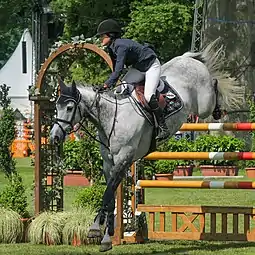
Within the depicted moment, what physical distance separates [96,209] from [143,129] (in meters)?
1.35

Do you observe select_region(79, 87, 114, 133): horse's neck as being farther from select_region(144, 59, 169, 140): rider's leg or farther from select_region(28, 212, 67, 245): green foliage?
select_region(28, 212, 67, 245): green foliage

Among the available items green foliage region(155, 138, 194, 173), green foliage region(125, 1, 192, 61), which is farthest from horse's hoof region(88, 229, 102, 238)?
green foliage region(125, 1, 192, 61)

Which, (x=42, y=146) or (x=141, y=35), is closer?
(x=42, y=146)

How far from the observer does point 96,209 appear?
32.8 ft

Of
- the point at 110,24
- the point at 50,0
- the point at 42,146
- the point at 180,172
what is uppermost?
the point at 50,0

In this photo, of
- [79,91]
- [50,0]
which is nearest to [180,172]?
[79,91]

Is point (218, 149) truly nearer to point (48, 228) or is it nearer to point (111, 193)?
point (48, 228)

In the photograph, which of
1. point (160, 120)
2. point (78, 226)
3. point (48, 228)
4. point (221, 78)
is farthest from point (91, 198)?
point (221, 78)

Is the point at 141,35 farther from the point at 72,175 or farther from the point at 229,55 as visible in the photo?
the point at 72,175

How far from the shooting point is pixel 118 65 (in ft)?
28.8

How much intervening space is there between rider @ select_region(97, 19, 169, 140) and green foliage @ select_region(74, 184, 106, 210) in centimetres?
127

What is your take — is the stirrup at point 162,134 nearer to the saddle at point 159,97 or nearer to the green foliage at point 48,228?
the saddle at point 159,97

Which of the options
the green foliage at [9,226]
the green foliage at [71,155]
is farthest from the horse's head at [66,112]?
the green foliage at [71,155]

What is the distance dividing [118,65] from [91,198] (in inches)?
78.7
